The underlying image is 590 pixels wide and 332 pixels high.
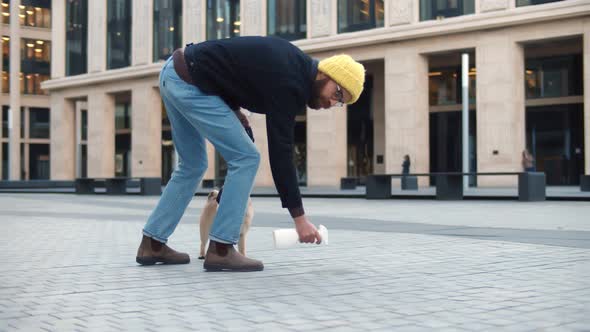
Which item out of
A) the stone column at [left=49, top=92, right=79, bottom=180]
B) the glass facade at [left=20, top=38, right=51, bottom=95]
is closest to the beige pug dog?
the stone column at [left=49, top=92, right=79, bottom=180]

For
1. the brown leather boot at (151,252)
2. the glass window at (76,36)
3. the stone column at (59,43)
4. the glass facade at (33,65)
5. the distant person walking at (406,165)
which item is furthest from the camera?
the glass facade at (33,65)

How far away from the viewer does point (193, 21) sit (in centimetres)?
4038

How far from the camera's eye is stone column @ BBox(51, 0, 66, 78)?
47.6 meters

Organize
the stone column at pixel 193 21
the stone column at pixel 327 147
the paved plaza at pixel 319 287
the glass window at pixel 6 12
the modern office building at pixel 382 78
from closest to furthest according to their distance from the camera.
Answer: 1. the paved plaza at pixel 319 287
2. the modern office building at pixel 382 78
3. the stone column at pixel 327 147
4. the stone column at pixel 193 21
5. the glass window at pixel 6 12

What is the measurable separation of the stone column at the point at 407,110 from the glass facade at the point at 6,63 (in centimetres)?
3889

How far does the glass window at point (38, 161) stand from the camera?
60594mm

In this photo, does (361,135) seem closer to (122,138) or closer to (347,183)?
(347,183)

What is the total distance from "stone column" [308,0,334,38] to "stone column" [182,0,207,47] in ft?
24.3

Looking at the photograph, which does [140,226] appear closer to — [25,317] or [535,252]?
[535,252]

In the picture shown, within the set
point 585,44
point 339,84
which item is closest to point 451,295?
point 339,84

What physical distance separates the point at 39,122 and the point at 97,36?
19.0m

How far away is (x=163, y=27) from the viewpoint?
1661 inches

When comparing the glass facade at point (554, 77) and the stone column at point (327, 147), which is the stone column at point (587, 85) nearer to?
the glass facade at point (554, 77)

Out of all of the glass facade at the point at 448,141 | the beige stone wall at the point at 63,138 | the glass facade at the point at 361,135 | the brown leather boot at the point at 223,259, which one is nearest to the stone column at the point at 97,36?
the beige stone wall at the point at 63,138
